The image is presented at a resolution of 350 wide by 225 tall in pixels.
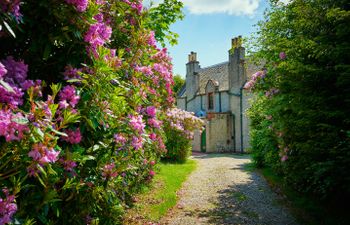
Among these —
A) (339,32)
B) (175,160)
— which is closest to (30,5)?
(339,32)

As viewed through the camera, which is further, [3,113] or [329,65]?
[329,65]

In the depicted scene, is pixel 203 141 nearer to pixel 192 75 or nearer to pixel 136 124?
pixel 192 75

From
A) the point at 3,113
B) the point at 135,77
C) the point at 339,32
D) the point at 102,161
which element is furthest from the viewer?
the point at 339,32

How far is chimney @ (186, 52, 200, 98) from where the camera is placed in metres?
33.2

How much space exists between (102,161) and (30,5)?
5.83 feet

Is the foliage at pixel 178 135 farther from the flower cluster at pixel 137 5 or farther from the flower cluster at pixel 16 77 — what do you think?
the flower cluster at pixel 16 77

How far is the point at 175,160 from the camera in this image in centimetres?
1630

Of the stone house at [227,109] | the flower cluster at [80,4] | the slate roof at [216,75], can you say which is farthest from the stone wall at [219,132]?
the flower cluster at [80,4]

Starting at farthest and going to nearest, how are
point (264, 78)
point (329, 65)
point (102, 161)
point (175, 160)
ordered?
point (175, 160)
point (264, 78)
point (329, 65)
point (102, 161)

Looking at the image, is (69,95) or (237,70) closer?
(69,95)

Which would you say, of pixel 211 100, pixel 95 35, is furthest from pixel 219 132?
pixel 95 35

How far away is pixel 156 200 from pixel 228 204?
200 centimetres

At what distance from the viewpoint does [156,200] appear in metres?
7.69

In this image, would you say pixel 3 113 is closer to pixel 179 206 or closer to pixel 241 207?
pixel 179 206
